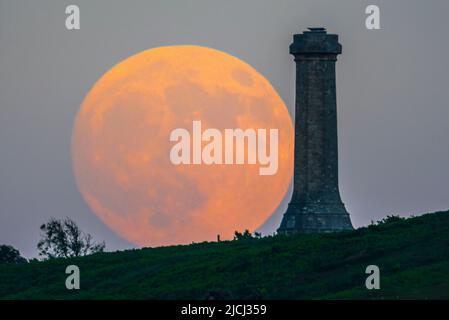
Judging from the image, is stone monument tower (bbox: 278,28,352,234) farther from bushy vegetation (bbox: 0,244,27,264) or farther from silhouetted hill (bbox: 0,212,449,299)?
bushy vegetation (bbox: 0,244,27,264)

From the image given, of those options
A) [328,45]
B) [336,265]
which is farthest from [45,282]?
[328,45]

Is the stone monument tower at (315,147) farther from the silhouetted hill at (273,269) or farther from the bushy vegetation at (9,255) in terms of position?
the bushy vegetation at (9,255)

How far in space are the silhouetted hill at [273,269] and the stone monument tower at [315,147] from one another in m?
9.10

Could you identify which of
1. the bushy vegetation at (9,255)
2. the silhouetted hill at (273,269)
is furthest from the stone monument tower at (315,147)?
the bushy vegetation at (9,255)

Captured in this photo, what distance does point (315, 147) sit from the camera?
110 meters

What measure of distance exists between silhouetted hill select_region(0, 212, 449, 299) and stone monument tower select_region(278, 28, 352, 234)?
9.10m

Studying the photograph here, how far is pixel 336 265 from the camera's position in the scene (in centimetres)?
8744

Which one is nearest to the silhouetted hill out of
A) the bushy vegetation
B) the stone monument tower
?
the stone monument tower

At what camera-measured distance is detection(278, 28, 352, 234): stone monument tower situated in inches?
4294

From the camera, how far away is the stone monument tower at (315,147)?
10906 centimetres

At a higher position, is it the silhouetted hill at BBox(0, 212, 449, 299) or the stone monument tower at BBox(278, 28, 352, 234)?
the stone monument tower at BBox(278, 28, 352, 234)

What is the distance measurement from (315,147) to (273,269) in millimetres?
22287

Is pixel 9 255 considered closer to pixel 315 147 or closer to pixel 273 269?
pixel 315 147

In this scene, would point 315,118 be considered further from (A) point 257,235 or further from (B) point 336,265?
(B) point 336,265
